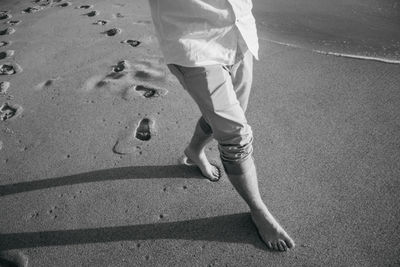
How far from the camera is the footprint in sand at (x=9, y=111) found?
2807 mm

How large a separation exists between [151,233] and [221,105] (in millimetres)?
897

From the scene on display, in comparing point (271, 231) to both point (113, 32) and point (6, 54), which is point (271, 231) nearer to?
point (113, 32)

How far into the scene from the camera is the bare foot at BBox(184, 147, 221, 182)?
2033 mm

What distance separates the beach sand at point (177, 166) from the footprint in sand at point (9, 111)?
12 millimetres

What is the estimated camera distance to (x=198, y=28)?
4.51 feet

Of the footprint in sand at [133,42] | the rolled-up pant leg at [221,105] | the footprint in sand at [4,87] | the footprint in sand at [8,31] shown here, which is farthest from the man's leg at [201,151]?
the footprint in sand at [8,31]

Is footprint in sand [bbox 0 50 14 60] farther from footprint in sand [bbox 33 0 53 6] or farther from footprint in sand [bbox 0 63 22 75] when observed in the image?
footprint in sand [bbox 33 0 53 6]

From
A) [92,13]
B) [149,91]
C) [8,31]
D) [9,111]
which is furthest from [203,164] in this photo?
[8,31]

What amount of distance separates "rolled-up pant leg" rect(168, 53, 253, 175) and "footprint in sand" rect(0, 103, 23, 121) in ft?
6.62

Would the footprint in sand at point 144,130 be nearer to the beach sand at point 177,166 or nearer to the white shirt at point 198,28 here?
the beach sand at point 177,166

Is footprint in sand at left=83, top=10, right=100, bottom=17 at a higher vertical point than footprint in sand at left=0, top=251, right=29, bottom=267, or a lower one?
higher

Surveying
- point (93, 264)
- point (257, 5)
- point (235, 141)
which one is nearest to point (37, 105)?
Answer: point (93, 264)

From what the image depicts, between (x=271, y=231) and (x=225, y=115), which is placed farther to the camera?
(x=271, y=231)

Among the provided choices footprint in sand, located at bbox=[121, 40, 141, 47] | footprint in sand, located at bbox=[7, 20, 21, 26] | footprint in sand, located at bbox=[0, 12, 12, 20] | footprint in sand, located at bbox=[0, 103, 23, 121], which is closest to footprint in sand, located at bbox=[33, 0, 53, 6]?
footprint in sand, located at bbox=[0, 12, 12, 20]
